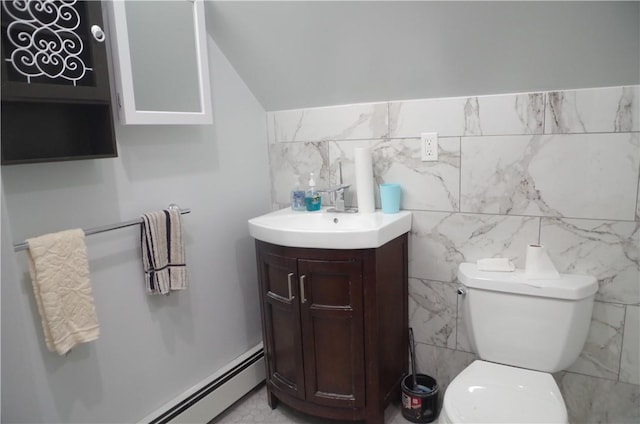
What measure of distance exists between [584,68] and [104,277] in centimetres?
188

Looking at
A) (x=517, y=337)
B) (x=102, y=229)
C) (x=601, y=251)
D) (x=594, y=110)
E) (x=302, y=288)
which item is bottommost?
(x=517, y=337)

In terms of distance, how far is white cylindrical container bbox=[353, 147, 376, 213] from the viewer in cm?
195

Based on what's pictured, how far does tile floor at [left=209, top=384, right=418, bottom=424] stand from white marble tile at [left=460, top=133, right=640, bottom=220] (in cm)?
100

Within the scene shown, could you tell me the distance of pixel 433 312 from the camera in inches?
78.7

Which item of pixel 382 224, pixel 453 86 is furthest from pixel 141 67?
pixel 453 86

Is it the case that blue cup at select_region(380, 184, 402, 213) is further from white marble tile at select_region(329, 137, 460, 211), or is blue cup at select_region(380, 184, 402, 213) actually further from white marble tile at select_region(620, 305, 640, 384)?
white marble tile at select_region(620, 305, 640, 384)

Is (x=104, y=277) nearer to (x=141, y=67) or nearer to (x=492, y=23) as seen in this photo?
(x=141, y=67)

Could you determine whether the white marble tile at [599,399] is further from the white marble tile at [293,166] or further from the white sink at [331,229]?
the white marble tile at [293,166]

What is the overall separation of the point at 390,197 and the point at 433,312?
0.58 metres

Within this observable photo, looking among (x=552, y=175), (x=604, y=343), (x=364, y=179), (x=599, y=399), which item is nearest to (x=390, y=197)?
(x=364, y=179)

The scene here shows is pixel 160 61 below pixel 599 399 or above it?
above

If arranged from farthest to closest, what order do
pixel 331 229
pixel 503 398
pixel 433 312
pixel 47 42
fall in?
pixel 433 312, pixel 331 229, pixel 503 398, pixel 47 42

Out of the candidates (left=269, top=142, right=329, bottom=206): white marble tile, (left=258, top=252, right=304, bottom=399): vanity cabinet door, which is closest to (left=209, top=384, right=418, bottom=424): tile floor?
(left=258, top=252, right=304, bottom=399): vanity cabinet door

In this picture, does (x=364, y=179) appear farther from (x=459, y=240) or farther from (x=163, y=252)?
(x=163, y=252)
